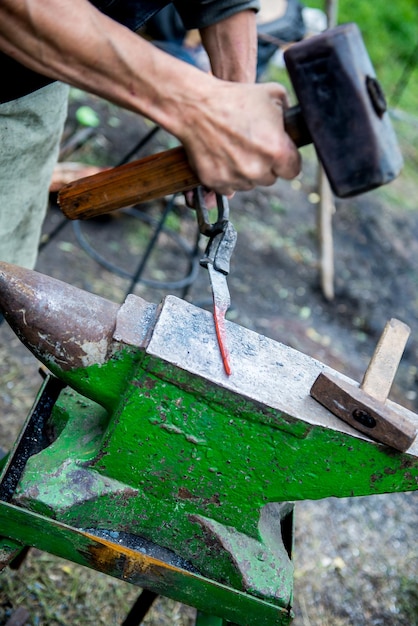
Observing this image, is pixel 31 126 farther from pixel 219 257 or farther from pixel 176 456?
pixel 176 456

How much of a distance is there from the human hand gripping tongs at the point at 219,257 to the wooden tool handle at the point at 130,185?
12cm

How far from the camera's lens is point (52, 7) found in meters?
1.09

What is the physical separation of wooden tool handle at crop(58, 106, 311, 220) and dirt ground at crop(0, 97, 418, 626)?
4.16ft

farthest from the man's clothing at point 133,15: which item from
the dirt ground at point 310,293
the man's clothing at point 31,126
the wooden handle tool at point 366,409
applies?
the dirt ground at point 310,293

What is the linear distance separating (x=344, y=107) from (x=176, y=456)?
732 mm

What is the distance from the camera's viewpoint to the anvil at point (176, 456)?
1174mm

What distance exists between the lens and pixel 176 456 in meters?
1.22

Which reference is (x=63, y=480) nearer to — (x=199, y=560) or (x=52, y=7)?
(x=199, y=560)

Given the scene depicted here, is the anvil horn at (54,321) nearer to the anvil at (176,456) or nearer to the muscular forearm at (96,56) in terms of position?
the anvil at (176,456)

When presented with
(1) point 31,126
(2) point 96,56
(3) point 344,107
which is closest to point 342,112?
(3) point 344,107

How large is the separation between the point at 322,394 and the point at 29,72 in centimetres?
99

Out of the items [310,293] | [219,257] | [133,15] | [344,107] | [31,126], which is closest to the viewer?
[344,107]

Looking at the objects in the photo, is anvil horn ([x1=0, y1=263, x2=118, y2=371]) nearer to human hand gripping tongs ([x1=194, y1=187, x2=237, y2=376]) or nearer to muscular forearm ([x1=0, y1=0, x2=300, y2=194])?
human hand gripping tongs ([x1=194, y1=187, x2=237, y2=376])

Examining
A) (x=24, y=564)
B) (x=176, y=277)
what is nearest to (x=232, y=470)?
(x=24, y=564)
